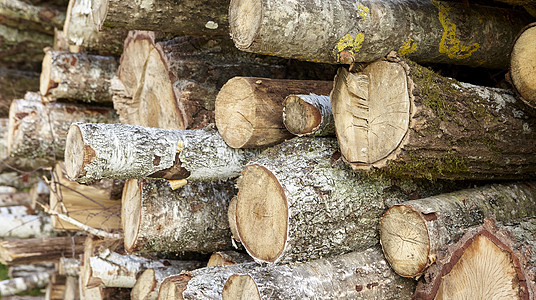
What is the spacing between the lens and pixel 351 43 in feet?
7.33

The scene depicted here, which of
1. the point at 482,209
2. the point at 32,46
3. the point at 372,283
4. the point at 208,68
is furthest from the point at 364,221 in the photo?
the point at 32,46

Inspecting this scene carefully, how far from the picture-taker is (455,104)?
227cm

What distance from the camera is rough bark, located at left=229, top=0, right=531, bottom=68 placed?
212cm

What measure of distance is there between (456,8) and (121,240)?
2690mm

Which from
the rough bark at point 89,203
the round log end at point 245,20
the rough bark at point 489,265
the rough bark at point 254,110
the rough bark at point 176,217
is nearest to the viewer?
the rough bark at point 489,265

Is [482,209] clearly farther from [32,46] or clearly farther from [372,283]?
[32,46]

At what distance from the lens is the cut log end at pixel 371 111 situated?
2.15 metres

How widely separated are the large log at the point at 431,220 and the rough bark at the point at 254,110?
2.43 feet

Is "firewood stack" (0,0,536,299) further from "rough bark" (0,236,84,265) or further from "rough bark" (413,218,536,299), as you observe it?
"rough bark" (0,236,84,265)

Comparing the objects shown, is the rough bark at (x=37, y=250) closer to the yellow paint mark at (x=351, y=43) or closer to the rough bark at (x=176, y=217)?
the rough bark at (x=176, y=217)

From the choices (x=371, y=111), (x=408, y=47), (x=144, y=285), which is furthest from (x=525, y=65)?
(x=144, y=285)

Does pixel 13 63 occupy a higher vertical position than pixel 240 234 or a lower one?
higher

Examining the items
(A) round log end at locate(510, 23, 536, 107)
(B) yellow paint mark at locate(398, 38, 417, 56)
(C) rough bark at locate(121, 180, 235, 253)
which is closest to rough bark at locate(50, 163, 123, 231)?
(C) rough bark at locate(121, 180, 235, 253)

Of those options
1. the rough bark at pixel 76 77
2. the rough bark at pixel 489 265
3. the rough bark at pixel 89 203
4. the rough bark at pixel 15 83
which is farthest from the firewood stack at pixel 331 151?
the rough bark at pixel 15 83
